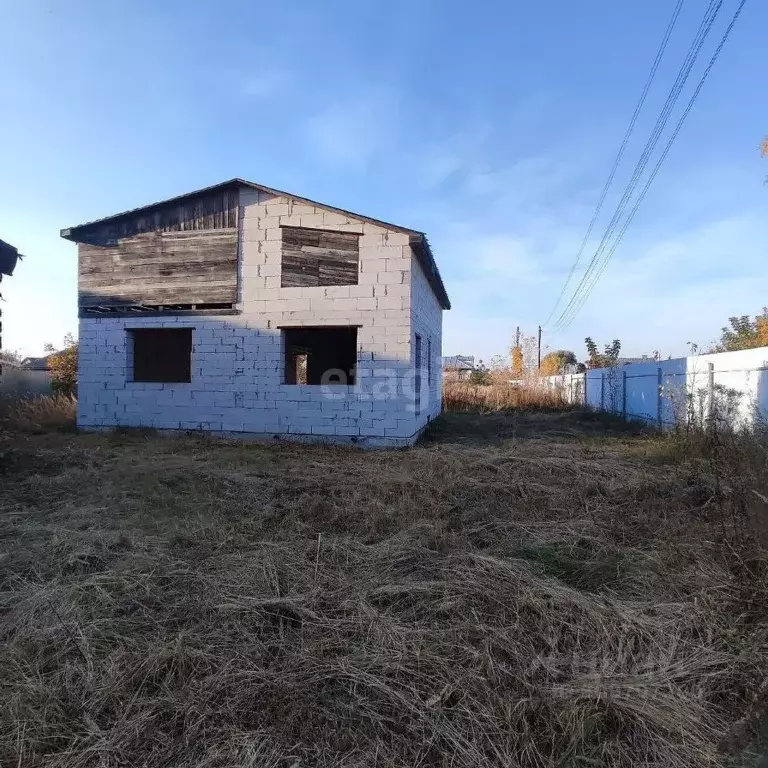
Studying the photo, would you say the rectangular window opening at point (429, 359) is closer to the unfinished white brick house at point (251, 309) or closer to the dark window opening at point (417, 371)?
the unfinished white brick house at point (251, 309)

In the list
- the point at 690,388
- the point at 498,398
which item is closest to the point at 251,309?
the point at 690,388

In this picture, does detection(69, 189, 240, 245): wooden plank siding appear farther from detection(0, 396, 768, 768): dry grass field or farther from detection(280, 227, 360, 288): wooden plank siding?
detection(0, 396, 768, 768): dry grass field

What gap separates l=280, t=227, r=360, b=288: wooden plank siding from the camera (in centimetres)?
912

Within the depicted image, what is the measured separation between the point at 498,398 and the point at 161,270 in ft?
48.3

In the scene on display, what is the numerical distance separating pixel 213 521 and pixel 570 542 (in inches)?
129

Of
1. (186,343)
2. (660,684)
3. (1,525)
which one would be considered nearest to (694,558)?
(660,684)

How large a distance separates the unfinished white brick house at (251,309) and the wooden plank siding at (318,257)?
0.02 meters

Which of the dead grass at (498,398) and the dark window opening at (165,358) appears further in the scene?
the dead grass at (498,398)

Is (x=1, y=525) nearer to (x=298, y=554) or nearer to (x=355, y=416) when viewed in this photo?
(x=298, y=554)

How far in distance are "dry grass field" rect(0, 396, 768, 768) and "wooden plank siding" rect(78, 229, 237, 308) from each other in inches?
226

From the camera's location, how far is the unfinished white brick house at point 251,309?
29.5 ft

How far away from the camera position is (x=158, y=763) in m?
1.74

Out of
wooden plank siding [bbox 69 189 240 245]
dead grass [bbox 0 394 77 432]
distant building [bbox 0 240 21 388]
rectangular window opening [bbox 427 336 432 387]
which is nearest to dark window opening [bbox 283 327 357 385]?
rectangular window opening [bbox 427 336 432 387]

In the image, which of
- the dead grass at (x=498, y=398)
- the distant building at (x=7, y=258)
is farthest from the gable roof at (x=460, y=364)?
the distant building at (x=7, y=258)
